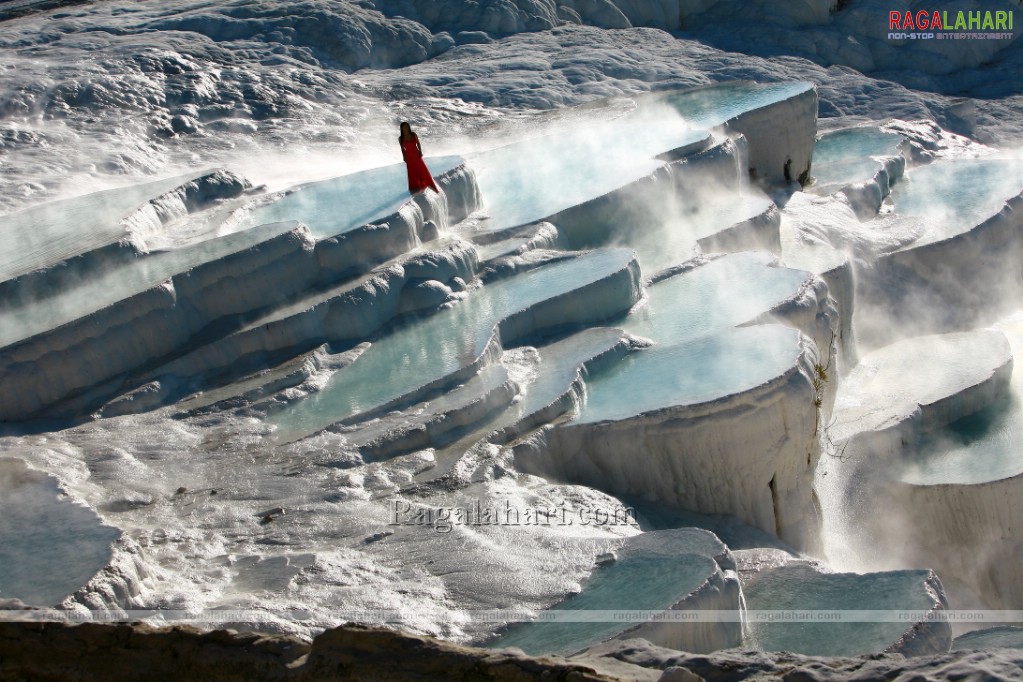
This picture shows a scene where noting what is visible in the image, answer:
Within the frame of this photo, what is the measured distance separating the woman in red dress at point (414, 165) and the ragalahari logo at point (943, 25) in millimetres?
8103

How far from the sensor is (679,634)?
4.26 meters

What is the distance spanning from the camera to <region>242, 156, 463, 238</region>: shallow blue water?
7520mm

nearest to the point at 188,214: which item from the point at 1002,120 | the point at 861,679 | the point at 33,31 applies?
the point at 33,31

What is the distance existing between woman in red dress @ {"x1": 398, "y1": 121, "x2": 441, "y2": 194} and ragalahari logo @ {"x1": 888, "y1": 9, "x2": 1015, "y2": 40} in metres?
8.10

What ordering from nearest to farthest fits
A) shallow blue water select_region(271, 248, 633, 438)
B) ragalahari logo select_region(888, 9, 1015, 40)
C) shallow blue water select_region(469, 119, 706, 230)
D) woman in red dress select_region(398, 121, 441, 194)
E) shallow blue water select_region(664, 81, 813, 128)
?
shallow blue water select_region(271, 248, 633, 438) → woman in red dress select_region(398, 121, 441, 194) → shallow blue water select_region(469, 119, 706, 230) → shallow blue water select_region(664, 81, 813, 128) → ragalahari logo select_region(888, 9, 1015, 40)

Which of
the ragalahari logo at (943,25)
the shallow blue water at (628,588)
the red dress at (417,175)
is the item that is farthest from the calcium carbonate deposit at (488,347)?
the ragalahari logo at (943,25)

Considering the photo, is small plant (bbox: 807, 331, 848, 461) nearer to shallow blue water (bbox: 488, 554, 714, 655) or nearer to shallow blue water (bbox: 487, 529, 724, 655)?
shallow blue water (bbox: 487, 529, 724, 655)

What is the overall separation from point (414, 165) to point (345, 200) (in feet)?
1.79

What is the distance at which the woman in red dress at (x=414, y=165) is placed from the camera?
25.2 ft

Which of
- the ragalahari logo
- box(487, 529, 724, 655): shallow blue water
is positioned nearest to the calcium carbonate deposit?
box(487, 529, 724, 655): shallow blue water

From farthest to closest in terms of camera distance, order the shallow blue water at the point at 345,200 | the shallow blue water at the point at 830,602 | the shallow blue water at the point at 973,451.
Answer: the shallow blue water at the point at 345,200, the shallow blue water at the point at 973,451, the shallow blue water at the point at 830,602

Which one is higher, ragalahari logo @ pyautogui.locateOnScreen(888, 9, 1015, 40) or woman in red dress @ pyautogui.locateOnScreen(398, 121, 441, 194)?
woman in red dress @ pyautogui.locateOnScreen(398, 121, 441, 194)

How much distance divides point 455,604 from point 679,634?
0.77 meters

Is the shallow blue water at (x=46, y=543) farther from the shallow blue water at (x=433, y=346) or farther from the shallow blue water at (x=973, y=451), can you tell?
the shallow blue water at (x=973, y=451)
